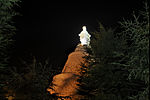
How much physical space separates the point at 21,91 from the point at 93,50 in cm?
546

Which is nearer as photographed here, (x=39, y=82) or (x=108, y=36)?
(x=39, y=82)

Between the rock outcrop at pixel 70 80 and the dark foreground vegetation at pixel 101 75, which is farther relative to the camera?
the rock outcrop at pixel 70 80

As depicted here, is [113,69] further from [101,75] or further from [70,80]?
[70,80]

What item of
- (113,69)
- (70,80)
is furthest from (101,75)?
(70,80)

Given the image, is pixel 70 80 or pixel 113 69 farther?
pixel 70 80

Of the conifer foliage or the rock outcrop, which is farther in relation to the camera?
the rock outcrop

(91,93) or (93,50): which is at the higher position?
(93,50)

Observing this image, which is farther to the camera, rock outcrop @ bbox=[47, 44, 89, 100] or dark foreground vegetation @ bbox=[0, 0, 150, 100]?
rock outcrop @ bbox=[47, 44, 89, 100]

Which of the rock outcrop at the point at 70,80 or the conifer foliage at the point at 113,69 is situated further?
the rock outcrop at the point at 70,80

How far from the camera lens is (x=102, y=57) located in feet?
37.8

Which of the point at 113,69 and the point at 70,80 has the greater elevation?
the point at 113,69

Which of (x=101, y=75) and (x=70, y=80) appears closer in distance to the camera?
(x=101, y=75)

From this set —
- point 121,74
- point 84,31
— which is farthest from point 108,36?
point 84,31

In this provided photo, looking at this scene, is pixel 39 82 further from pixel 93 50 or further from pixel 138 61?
pixel 138 61
